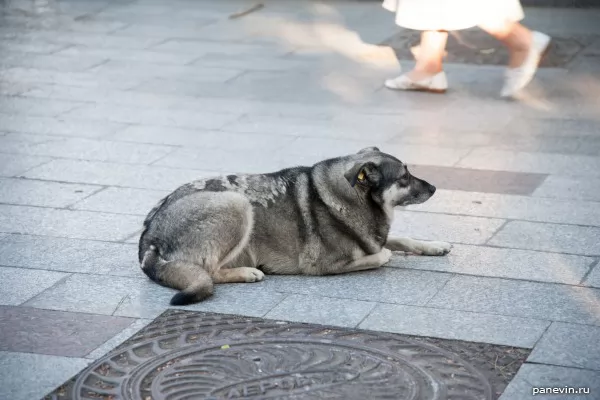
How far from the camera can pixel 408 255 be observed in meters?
6.71

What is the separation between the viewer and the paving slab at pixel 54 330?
17.4 feet

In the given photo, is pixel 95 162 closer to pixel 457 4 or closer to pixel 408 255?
pixel 408 255

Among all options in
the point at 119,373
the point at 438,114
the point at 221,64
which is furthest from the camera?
the point at 221,64

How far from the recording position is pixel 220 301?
5.94 m

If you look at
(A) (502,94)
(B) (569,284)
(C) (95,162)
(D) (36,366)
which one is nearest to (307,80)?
(A) (502,94)

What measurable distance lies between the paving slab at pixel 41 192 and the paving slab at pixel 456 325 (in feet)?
10.0

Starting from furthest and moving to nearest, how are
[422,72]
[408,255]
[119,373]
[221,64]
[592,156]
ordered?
[221,64] → [422,72] → [592,156] → [408,255] → [119,373]

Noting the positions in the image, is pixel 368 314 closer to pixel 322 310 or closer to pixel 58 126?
pixel 322 310

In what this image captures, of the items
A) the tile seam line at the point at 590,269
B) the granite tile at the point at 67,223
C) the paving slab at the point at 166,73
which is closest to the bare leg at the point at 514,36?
the paving slab at the point at 166,73

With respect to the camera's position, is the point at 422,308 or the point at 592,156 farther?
the point at 592,156

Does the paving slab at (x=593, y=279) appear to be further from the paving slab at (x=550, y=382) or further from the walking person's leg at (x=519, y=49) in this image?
the walking person's leg at (x=519, y=49)

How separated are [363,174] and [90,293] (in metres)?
1.75

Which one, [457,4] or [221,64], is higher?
[457,4]

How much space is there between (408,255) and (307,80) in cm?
512
